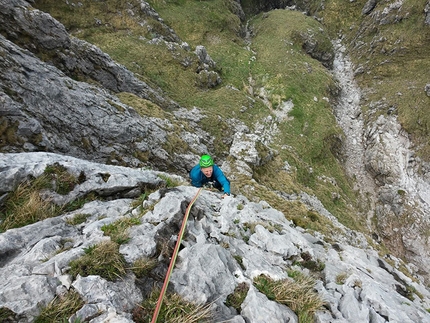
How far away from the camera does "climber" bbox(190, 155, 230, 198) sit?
34.7 ft

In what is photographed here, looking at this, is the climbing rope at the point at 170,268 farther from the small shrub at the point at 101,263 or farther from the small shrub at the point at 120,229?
the small shrub at the point at 120,229

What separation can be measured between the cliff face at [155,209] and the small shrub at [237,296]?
73 mm

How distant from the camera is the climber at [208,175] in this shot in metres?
10.6

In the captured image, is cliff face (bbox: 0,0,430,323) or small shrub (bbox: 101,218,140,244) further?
small shrub (bbox: 101,218,140,244)

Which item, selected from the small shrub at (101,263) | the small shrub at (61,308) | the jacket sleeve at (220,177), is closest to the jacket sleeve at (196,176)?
the jacket sleeve at (220,177)

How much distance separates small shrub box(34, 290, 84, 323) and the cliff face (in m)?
0.13

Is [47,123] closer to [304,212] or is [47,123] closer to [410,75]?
[304,212]

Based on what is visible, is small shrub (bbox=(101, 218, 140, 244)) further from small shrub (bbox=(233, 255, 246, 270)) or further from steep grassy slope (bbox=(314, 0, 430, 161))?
steep grassy slope (bbox=(314, 0, 430, 161))

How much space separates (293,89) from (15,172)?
41.1m

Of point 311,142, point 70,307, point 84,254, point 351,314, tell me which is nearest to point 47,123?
point 84,254

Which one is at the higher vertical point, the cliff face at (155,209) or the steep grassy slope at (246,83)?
the steep grassy slope at (246,83)

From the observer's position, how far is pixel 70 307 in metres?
4.52

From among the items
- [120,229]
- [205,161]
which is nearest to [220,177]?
[205,161]

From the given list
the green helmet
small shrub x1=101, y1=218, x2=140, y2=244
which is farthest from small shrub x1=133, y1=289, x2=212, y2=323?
the green helmet
